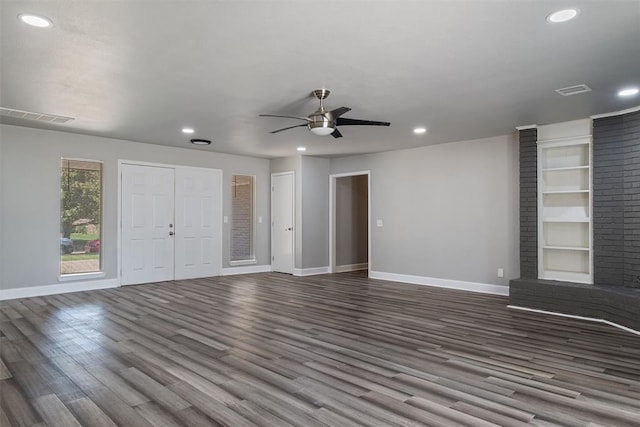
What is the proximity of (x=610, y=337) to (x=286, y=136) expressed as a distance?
16.0ft

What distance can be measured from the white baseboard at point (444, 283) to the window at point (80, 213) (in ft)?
16.9

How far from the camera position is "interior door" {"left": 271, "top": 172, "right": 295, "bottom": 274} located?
8825mm

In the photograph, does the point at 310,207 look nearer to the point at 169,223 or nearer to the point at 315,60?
the point at 169,223

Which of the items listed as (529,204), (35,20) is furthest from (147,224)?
(529,204)

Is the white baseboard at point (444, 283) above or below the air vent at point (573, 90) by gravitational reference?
below

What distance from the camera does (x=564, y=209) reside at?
5797 millimetres

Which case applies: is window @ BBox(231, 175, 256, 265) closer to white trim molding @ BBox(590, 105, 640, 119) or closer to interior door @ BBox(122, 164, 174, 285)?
interior door @ BBox(122, 164, 174, 285)

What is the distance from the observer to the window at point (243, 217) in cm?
908

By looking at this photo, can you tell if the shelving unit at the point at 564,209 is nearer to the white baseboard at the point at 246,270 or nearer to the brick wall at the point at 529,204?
the brick wall at the point at 529,204

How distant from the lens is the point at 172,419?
240cm

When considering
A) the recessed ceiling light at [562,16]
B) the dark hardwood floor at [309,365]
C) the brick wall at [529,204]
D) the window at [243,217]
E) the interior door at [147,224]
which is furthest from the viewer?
Answer: the window at [243,217]

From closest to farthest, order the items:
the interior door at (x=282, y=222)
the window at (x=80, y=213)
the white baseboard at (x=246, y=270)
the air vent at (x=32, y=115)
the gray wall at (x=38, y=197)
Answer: the air vent at (x=32, y=115) < the gray wall at (x=38, y=197) < the window at (x=80, y=213) < the white baseboard at (x=246, y=270) < the interior door at (x=282, y=222)

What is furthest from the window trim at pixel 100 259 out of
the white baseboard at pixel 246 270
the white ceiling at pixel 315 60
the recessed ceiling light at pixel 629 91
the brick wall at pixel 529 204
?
the recessed ceiling light at pixel 629 91

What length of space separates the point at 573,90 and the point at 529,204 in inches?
80.2
